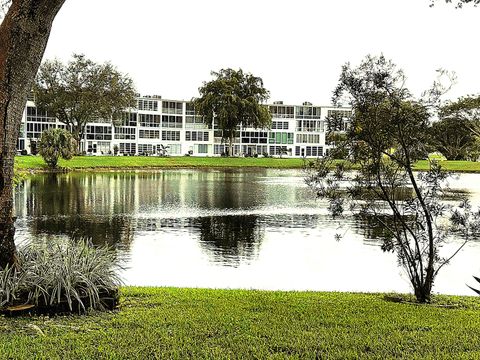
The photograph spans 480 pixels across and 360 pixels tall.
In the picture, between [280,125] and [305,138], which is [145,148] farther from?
[305,138]

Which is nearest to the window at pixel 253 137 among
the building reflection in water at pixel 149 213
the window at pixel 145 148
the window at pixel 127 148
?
the window at pixel 145 148

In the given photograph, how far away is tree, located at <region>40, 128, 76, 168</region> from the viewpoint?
54344mm

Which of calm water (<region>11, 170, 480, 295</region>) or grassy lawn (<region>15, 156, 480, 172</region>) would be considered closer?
calm water (<region>11, 170, 480, 295</region>)

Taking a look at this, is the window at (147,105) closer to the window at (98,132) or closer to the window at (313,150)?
the window at (98,132)

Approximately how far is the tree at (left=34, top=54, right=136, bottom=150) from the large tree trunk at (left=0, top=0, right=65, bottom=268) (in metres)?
66.2

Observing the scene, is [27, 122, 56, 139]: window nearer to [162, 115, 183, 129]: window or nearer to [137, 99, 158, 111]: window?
[137, 99, 158, 111]: window

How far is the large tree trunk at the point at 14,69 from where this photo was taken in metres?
6.83

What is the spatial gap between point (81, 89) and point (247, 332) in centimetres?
6946

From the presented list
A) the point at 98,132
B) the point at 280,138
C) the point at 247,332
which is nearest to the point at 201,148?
the point at 280,138

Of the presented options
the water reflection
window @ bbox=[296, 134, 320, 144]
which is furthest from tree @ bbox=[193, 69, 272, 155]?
the water reflection

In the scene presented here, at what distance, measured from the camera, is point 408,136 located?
33.0ft

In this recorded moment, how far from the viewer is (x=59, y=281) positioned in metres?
6.80

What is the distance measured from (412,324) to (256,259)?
8855 mm

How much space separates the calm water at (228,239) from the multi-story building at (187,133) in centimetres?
6974
